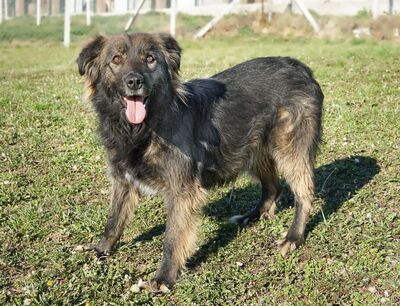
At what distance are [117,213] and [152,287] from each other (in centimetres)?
89

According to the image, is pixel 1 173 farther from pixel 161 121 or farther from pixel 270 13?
pixel 270 13

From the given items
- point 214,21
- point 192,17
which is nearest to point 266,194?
point 214,21

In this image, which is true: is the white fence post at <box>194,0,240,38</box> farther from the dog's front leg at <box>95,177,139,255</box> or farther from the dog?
the dog's front leg at <box>95,177,139,255</box>

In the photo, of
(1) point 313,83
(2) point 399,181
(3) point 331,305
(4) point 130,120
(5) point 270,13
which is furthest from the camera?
(5) point 270,13

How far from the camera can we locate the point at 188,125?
14.8 feet

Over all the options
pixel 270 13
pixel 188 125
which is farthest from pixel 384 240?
pixel 270 13

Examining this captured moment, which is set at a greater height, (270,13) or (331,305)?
(270,13)

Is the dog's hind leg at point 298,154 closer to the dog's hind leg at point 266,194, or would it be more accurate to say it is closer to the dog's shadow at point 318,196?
the dog's shadow at point 318,196

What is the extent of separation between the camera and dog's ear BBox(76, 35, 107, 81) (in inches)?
174

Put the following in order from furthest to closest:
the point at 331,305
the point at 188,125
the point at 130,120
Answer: the point at 188,125
the point at 130,120
the point at 331,305

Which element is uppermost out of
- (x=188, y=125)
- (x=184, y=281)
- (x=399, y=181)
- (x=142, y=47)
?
(x=142, y=47)

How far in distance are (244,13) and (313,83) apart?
17.0 metres

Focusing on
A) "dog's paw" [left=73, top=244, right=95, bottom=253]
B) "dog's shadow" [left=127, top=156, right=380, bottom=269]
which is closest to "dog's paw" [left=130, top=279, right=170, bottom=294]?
"dog's shadow" [left=127, top=156, right=380, bottom=269]

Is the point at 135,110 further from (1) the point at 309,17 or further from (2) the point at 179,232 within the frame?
(1) the point at 309,17
